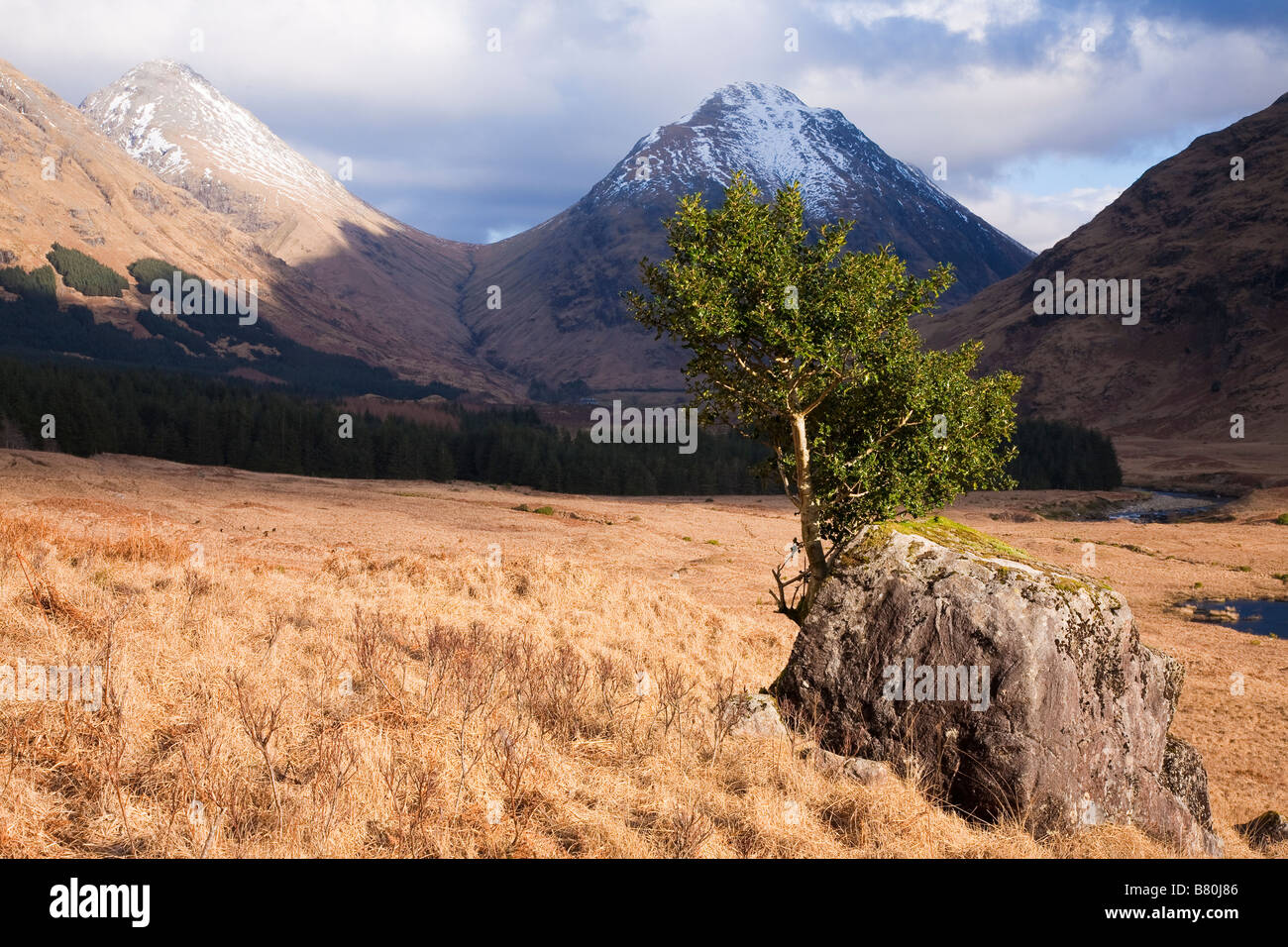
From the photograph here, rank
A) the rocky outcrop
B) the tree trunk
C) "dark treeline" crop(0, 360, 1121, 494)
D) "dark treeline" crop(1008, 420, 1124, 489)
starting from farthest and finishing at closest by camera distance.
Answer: "dark treeline" crop(1008, 420, 1124, 489) → "dark treeline" crop(0, 360, 1121, 494) → the tree trunk → the rocky outcrop

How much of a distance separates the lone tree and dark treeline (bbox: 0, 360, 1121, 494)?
10744cm

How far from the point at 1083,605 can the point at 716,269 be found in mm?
9189

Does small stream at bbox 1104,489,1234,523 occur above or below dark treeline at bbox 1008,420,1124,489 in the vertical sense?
below

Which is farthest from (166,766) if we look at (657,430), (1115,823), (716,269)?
(657,430)

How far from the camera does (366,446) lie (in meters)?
126

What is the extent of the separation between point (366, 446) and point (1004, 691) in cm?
12528

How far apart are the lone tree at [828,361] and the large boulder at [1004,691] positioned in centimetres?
298

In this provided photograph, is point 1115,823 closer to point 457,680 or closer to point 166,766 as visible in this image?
point 457,680

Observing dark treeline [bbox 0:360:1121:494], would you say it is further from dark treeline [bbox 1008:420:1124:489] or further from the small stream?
the small stream

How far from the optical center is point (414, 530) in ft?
160

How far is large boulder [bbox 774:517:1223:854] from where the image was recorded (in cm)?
1061

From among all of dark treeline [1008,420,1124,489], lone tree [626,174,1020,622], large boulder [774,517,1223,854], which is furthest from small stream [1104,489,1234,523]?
large boulder [774,517,1223,854]

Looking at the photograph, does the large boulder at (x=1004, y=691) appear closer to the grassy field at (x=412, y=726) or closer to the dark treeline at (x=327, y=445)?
the grassy field at (x=412, y=726)
